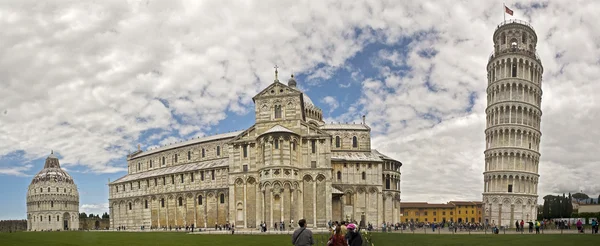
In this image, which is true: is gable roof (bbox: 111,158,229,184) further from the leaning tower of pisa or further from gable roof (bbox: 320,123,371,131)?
the leaning tower of pisa

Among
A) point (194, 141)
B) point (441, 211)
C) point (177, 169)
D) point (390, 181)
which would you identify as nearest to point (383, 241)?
point (390, 181)

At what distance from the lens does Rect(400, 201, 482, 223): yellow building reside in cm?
13312

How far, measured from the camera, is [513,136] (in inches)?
3140

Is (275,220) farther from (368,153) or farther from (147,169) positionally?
(147,169)

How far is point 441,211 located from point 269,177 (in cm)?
8949

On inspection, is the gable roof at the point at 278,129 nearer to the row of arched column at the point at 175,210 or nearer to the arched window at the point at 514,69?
the row of arched column at the point at 175,210

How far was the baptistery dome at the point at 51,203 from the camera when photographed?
153 metres

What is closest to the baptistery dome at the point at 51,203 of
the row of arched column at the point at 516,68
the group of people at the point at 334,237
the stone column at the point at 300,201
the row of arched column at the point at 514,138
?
the stone column at the point at 300,201

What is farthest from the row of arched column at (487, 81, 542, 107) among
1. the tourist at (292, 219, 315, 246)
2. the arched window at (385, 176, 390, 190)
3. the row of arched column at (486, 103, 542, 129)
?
the tourist at (292, 219, 315, 246)

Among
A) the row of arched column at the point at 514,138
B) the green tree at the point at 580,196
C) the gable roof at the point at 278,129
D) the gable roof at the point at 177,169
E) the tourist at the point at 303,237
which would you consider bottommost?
the green tree at the point at 580,196

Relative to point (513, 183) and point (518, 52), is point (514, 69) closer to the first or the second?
point (518, 52)

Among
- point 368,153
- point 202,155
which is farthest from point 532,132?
point 202,155

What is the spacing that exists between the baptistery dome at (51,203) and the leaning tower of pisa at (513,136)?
12113 centimetres

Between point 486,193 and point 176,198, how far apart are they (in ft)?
159
